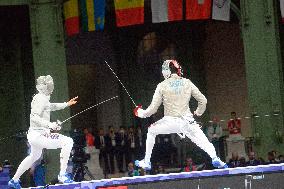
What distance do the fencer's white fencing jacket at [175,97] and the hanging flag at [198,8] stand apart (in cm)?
1020

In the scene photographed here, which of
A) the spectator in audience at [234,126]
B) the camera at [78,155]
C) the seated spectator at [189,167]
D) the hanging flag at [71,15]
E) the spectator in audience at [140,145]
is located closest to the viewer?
the camera at [78,155]

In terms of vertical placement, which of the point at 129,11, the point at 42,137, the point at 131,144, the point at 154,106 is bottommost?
the point at 131,144

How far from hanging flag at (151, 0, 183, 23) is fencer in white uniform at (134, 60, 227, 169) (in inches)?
402

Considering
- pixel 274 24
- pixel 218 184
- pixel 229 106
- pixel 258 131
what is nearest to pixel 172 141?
pixel 258 131

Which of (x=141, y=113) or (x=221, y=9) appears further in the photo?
(x=221, y=9)

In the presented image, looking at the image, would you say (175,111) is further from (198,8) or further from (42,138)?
(198,8)

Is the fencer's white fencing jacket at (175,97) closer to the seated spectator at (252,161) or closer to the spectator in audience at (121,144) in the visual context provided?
the seated spectator at (252,161)

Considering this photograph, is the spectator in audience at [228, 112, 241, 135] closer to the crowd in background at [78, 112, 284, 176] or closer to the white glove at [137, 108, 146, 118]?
the crowd in background at [78, 112, 284, 176]

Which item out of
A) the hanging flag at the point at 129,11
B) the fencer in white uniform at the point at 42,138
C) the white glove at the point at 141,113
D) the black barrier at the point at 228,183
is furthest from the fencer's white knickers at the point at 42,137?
the hanging flag at the point at 129,11

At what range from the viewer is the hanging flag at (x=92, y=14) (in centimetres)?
2405

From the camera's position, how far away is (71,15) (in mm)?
23922

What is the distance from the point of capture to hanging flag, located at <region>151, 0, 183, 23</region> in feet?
78.7

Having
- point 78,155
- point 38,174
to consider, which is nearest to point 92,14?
point 38,174

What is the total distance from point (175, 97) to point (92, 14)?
11.0 meters
